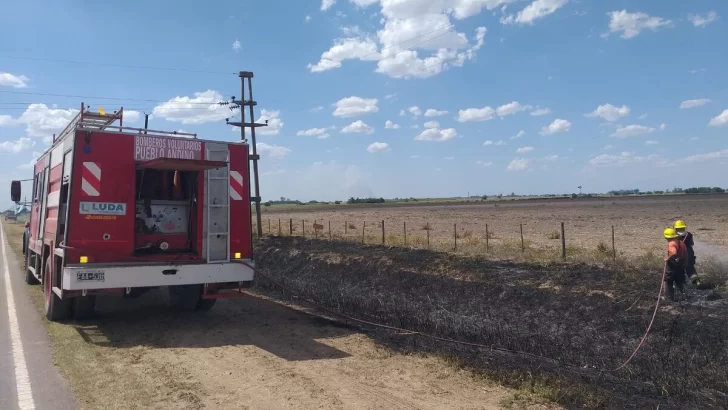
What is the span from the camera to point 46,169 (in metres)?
10.8

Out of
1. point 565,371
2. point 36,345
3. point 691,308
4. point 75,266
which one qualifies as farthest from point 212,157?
point 691,308

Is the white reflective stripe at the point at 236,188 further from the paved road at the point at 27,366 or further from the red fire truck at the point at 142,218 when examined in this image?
the paved road at the point at 27,366

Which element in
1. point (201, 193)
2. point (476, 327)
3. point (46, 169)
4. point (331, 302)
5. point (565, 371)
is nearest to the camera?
point (565, 371)

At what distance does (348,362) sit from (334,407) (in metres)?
1.73

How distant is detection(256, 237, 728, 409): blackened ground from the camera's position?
21.6 ft

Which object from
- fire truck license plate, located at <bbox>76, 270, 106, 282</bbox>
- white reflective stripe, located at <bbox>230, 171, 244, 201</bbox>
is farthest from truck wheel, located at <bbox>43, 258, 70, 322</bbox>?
white reflective stripe, located at <bbox>230, 171, 244, 201</bbox>

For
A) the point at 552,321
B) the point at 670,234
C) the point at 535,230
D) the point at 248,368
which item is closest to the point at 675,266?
the point at 670,234

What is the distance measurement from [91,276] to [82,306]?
4.37ft

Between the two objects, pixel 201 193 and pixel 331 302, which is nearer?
pixel 201 193

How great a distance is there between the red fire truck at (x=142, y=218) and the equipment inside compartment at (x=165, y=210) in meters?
0.02

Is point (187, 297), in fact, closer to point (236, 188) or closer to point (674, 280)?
point (236, 188)

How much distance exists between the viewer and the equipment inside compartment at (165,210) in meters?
9.12

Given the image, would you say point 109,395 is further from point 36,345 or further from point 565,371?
point 565,371

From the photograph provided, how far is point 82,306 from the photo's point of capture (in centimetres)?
911
